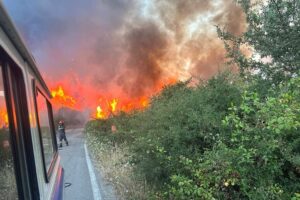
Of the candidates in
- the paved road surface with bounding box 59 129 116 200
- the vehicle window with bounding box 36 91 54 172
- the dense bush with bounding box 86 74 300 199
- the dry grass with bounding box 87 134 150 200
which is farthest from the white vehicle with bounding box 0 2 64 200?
the dry grass with bounding box 87 134 150 200

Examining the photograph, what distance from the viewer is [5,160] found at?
260cm

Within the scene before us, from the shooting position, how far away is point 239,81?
26.9 ft

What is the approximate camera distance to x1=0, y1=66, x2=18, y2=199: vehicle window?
2.51m

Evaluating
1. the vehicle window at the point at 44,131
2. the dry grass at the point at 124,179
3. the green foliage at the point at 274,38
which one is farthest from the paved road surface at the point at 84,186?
the green foliage at the point at 274,38

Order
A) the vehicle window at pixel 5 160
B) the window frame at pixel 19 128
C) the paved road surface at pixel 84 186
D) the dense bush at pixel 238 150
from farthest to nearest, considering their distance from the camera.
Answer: the paved road surface at pixel 84 186, the dense bush at pixel 238 150, the window frame at pixel 19 128, the vehicle window at pixel 5 160

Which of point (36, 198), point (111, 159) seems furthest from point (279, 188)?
point (111, 159)

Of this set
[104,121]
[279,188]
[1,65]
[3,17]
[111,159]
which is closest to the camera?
[3,17]

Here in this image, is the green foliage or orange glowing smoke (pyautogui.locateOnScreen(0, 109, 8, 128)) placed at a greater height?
the green foliage

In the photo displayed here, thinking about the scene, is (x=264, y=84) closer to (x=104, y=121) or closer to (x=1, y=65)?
(x=1, y=65)

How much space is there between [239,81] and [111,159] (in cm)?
618

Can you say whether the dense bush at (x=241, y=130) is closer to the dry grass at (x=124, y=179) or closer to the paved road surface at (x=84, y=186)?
the dry grass at (x=124, y=179)

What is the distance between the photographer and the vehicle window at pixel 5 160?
2506 millimetres

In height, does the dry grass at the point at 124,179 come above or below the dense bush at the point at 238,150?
below

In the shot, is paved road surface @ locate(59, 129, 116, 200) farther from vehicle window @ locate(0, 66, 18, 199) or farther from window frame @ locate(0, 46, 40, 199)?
vehicle window @ locate(0, 66, 18, 199)
